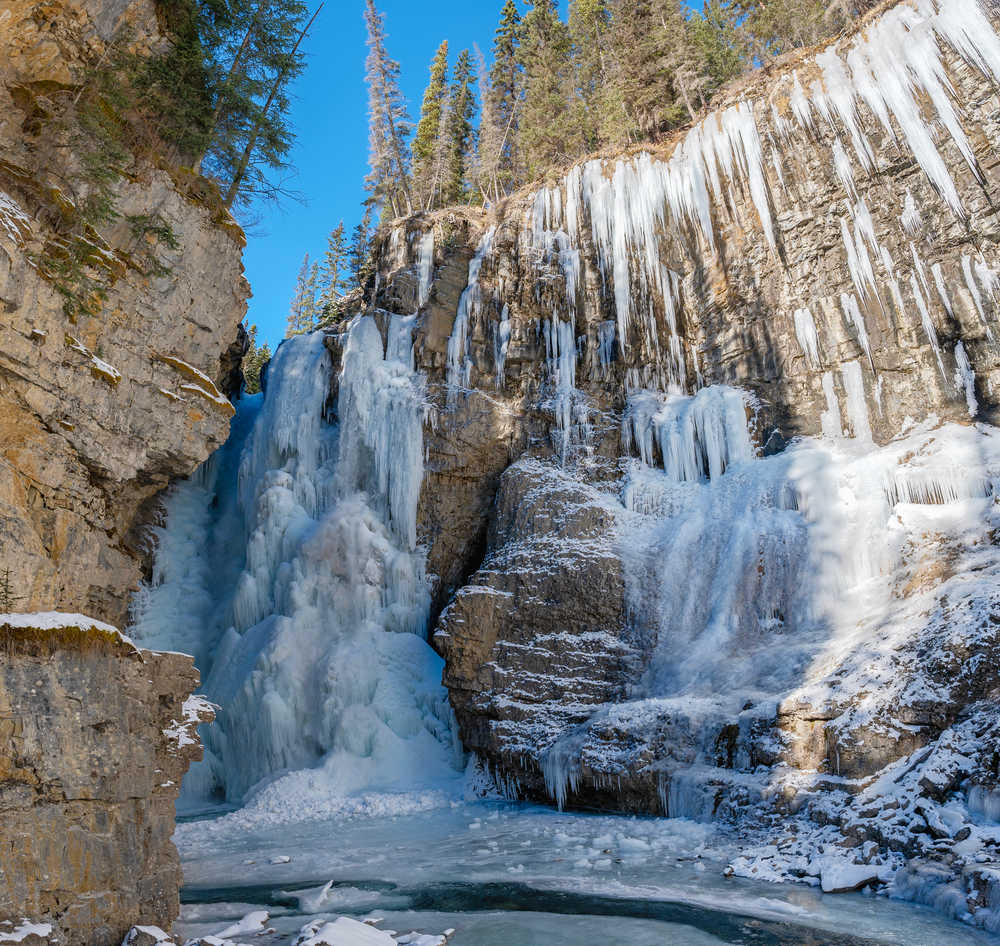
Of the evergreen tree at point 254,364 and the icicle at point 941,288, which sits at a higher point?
the evergreen tree at point 254,364

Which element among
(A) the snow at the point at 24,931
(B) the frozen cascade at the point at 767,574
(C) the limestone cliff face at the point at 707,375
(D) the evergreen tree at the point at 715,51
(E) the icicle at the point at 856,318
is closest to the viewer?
(A) the snow at the point at 24,931

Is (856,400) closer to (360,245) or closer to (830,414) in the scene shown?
(830,414)

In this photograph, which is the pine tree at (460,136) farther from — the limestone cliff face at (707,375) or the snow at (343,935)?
the snow at (343,935)

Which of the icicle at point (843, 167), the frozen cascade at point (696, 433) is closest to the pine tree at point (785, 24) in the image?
the icicle at point (843, 167)

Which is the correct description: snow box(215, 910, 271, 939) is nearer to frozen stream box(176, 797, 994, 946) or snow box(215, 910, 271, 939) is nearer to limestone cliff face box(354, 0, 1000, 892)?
frozen stream box(176, 797, 994, 946)

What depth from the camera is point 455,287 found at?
21.3 metres

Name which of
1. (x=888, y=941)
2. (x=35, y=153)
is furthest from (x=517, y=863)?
(x=35, y=153)

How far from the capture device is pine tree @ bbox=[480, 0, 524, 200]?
98.4ft

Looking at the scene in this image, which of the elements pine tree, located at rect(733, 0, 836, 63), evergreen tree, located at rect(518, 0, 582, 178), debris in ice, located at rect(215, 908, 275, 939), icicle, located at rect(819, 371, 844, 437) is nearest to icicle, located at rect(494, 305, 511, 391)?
icicle, located at rect(819, 371, 844, 437)


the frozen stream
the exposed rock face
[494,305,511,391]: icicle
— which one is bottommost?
the frozen stream

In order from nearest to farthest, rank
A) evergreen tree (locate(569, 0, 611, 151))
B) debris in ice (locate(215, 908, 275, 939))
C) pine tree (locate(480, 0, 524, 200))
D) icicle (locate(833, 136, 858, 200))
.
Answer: debris in ice (locate(215, 908, 275, 939)) < icicle (locate(833, 136, 858, 200)) < evergreen tree (locate(569, 0, 611, 151)) < pine tree (locate(480, 0, 524, 200))

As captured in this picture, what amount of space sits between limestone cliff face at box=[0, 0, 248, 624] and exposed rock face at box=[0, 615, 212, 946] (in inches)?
41.7

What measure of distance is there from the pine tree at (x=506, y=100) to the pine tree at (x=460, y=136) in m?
1.44

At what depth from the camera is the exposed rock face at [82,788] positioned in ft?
18.5
